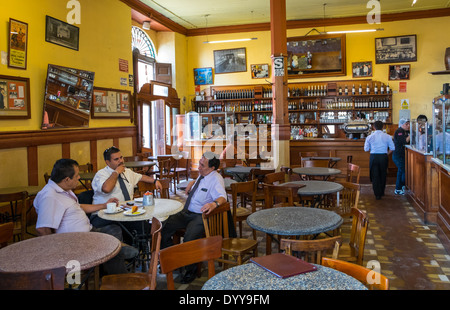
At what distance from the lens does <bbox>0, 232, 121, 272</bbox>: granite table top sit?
222cm

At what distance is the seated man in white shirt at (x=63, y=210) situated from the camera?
300cm

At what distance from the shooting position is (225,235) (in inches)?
144

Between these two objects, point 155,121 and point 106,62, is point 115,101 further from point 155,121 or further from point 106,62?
point 155,121

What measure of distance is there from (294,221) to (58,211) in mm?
1939

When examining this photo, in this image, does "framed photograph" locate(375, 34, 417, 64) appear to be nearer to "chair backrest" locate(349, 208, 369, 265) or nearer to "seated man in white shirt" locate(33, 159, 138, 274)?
"chair backrest" locate(349, 208, 369, 265)

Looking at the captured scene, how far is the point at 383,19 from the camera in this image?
10.9 metres

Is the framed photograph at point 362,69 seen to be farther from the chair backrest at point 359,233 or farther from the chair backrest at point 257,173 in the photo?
the chair backrest at point 359,233

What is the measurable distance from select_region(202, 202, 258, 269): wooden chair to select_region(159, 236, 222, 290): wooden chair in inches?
35.8

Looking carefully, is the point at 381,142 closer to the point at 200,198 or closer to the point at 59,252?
the point at 200,198

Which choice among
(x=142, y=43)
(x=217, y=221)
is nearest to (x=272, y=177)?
(x=217, y=221)

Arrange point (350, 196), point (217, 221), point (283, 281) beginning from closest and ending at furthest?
point (283, 281)
point (217, 221)
point (350, 196)

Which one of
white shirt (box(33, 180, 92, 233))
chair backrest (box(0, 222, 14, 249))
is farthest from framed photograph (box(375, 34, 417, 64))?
chair backrest (box(0, 222, 14, 249))
